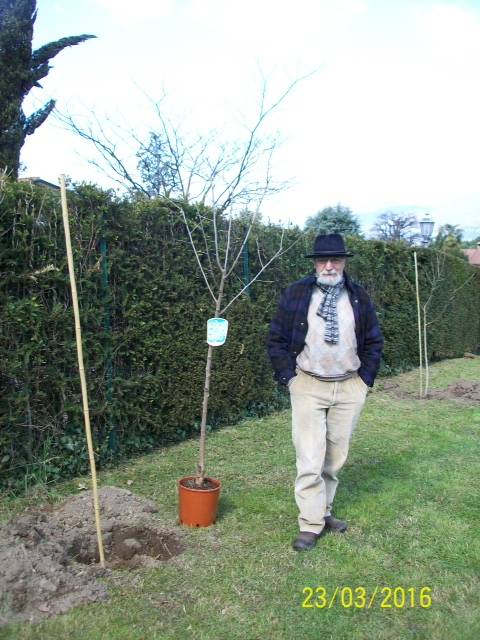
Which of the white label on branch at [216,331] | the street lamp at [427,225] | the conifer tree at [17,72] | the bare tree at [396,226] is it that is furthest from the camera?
the bare tree at [396,226]

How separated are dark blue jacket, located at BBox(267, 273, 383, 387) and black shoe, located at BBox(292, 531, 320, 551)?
3.28 feet

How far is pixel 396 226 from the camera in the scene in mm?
34781

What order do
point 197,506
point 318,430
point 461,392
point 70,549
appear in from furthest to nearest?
1. point 461,392
2. point 197,506
3. point 318,430
4. point 70,549

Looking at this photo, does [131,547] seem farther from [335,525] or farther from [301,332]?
[301,332]

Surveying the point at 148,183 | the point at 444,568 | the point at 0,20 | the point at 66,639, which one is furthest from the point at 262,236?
the point at 0,20

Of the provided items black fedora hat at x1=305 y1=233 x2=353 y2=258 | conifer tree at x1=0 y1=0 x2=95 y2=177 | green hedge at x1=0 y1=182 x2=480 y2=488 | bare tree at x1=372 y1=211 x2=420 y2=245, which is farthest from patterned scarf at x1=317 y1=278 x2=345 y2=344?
bare tree at x1=372 y1=211 x2=420 y2=245

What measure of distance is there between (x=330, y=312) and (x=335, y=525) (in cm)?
149

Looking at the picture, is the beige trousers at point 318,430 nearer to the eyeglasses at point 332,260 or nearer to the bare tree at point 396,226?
the eyeglasses at point 332,260

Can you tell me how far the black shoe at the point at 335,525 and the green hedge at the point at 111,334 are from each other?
7.22 ft

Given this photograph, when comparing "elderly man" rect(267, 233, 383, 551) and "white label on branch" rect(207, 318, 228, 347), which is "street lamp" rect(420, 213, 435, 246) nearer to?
"elderly man" rect(267, 233, 383, 551)

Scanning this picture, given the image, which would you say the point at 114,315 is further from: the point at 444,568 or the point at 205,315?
the point at 444,568

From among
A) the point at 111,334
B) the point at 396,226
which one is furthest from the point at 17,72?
the point at 396,226
